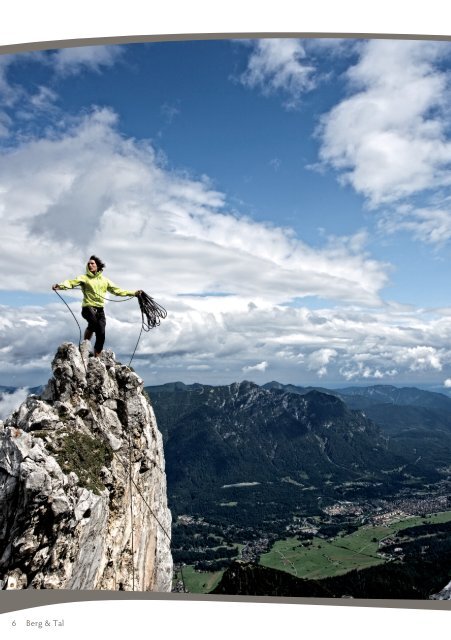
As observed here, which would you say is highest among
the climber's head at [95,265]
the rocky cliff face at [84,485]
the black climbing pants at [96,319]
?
the climber's head at [95,265]

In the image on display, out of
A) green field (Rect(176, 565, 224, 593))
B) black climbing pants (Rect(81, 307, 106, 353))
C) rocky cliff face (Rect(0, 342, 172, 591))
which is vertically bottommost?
green field (Rect(176, 565, 224, 593))

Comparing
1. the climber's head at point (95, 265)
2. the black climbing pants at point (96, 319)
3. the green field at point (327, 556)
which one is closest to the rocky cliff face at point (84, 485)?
the black climbing pants at point (96, 319)

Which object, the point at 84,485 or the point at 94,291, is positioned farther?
the point at 94,291

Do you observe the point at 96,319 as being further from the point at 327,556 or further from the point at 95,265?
the point at 327,556

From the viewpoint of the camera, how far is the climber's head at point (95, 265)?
15469 mm

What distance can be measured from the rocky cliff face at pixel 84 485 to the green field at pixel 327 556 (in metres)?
135

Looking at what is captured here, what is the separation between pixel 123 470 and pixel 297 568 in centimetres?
15883

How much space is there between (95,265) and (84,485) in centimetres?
718

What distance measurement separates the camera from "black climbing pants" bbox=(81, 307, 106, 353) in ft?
54.0

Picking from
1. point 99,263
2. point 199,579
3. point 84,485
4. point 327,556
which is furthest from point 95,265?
point 327,556

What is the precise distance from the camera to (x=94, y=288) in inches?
624

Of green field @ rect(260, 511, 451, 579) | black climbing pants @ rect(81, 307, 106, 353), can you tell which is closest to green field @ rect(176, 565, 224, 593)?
green field @ rect(260, 511, 451, 579)

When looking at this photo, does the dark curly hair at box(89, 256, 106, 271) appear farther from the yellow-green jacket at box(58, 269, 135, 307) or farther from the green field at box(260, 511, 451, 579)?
the green field at box(260, 511, 451, 579)

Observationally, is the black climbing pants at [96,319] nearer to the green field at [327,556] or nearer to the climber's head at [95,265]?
the climber's head at [95,265]
